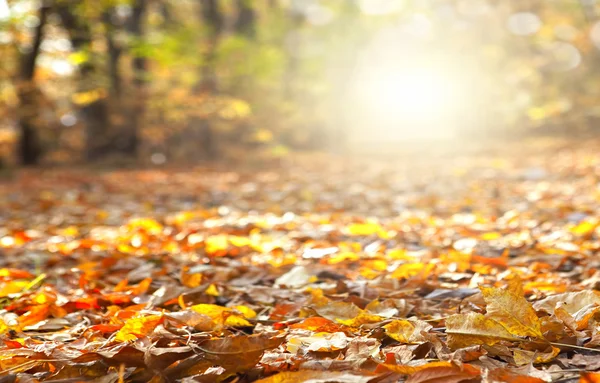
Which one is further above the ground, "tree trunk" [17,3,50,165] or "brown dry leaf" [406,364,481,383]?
"tree trunk" [17,3,50,165]

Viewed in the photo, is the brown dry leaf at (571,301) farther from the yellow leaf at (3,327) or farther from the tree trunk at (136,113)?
the tree trunk at (136,113)

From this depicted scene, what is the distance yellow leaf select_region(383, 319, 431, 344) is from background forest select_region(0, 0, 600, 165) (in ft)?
23.3

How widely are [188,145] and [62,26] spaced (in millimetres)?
3325

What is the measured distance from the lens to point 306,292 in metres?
1.97

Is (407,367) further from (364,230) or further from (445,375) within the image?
(364,230)

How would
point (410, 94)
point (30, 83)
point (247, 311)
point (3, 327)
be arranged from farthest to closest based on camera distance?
point (410, 94), point (30, 83), point (247, 311), point (3, 327)

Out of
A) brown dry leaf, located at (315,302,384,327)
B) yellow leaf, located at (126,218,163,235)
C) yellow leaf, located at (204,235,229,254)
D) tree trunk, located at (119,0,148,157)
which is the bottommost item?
yellow leaf, located at (126,218,163,235)

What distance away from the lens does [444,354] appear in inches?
49.9

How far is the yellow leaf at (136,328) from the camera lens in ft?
4.56

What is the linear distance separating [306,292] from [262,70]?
931 cm

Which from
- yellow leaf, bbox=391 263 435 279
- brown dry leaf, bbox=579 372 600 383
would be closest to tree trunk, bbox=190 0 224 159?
yellow leaf, bbox=391 263 435 279

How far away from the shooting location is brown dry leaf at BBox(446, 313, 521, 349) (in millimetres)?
1301

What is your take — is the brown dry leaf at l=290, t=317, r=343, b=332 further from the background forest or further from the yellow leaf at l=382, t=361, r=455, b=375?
the background forest

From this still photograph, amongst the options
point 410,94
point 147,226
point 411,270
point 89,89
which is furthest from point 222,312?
point 410,94
